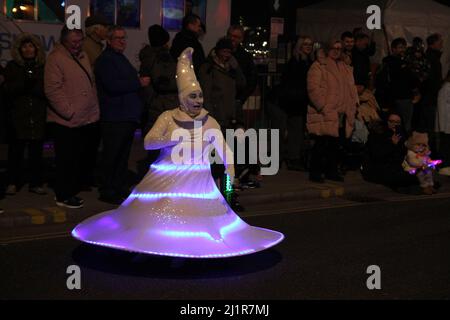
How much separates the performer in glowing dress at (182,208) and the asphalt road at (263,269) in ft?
0.91

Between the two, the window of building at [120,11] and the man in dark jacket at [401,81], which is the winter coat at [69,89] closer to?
the window of building at [120,11]

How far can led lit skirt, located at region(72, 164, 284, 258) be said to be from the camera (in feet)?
23.1

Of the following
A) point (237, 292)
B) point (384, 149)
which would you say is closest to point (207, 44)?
point (384, 149)

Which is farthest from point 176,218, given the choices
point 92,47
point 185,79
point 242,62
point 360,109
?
point 360,109

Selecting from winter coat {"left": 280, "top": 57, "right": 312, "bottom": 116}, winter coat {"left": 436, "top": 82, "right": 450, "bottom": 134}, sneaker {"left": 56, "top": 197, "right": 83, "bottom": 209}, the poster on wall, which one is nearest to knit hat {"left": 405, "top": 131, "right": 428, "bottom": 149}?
winter coat {"left": 280, "top": 57, "right": 312, "bottom": 116}

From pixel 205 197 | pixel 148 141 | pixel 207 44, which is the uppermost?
pixel 207 44

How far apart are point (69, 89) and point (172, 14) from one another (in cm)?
786

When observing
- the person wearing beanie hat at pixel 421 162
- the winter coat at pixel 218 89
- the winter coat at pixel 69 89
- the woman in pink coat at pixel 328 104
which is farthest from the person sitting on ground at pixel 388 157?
the winter coat at pixel 69 89

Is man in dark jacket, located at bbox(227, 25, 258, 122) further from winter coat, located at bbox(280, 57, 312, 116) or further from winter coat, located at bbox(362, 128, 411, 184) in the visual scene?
winter coat, located at bbox(362, 128, 411, 184)

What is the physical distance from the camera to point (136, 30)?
661 inches

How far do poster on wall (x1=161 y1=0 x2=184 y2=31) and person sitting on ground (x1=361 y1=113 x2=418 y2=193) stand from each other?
590cm
